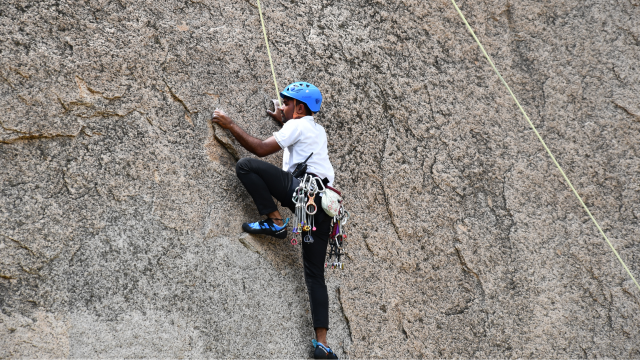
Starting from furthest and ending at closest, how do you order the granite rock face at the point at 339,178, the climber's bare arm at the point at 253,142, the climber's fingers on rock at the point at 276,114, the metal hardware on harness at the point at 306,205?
the climber's fingers on rock at the point at 276,114, the climber's bare arm at the point at 253,142, the metal hardware on harness at the point at 306,205, the granite rock face at the point at 339,178

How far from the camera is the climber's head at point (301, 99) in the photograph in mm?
3383

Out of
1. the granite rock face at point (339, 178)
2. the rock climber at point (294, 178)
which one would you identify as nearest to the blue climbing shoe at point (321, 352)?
the rock climber at point (294, 178)

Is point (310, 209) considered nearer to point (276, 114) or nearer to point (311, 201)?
point (311, 201)

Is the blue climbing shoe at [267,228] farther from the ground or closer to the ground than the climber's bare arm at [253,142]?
closer to the ground

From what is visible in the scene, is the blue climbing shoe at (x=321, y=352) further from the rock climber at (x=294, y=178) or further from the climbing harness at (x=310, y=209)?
the climbing harness at (x=310, y=209)

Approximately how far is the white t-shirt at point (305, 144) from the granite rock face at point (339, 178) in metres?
0.36

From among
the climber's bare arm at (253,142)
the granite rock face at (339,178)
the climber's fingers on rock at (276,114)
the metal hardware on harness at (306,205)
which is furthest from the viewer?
the climber's fingers on rock at (276,114)

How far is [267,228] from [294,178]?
0.36 meters

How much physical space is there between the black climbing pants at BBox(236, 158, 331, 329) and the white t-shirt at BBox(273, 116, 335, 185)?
0.48 feet

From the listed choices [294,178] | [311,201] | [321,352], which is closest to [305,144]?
[294,178]

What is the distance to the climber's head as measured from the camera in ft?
11.1

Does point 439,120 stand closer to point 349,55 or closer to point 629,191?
point 349,55

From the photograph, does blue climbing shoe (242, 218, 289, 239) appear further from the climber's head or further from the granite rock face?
the climber's head

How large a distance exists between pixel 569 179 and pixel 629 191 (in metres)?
0.60
